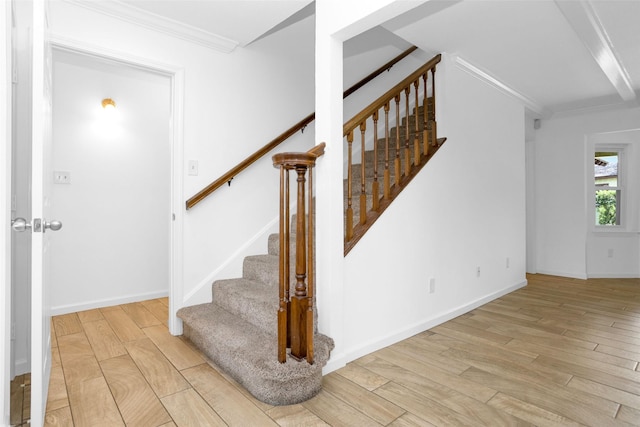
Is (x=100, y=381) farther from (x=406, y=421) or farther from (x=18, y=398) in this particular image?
(x=406, y=421)

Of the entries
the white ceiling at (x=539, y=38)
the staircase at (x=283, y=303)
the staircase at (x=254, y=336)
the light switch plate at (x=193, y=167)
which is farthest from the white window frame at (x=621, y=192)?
the light switch plate at (x=193, y=167)

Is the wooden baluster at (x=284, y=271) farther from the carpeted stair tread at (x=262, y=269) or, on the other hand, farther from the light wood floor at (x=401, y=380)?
the carpeted stair tread at (x=262, y=269)

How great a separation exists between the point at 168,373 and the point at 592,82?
4661mm

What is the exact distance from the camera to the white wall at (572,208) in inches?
183

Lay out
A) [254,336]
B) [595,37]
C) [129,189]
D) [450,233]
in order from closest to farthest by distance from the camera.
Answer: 1. [254,336]
2. [595,37]
3. [450,233]
4. [129,189]

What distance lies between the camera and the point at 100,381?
6.04 ft

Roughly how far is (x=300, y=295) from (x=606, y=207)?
5.19 metres

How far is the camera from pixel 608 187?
486 centimetres

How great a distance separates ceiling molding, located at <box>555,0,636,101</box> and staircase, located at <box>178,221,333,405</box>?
7.92 ft

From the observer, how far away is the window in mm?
4859

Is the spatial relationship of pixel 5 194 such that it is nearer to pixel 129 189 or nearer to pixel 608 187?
pixel 129 189

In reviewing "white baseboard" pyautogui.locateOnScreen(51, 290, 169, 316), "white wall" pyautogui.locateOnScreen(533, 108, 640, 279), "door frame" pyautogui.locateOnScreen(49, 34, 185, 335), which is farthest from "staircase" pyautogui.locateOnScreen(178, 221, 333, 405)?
"white wall" pyautogui.locateOnScreen(533, 108, 640, 279)

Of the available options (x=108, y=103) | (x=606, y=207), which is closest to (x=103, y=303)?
(x=108, y=103)

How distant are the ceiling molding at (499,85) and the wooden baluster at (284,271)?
2225 millimetres
